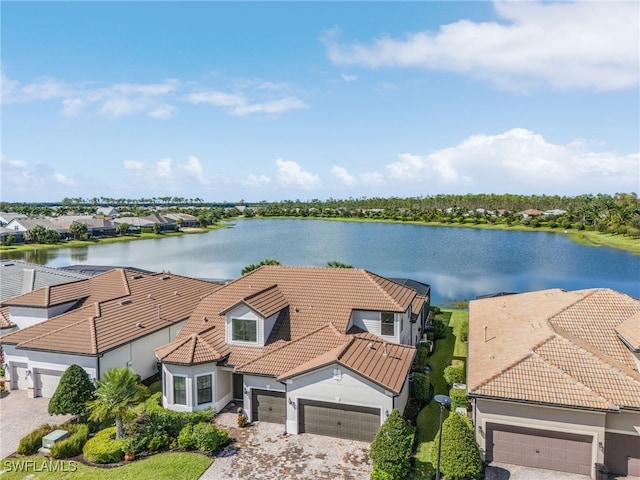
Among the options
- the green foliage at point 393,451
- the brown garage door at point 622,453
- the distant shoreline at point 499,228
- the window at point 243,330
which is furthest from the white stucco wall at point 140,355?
the distant shoreline at point 499,228

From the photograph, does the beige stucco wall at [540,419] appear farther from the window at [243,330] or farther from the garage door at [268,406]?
the window at [243,330]

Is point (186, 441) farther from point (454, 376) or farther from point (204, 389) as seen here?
point (454, 376)

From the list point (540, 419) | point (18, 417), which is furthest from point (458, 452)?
point (18, 417)

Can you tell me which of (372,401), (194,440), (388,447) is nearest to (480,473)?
(388,447)

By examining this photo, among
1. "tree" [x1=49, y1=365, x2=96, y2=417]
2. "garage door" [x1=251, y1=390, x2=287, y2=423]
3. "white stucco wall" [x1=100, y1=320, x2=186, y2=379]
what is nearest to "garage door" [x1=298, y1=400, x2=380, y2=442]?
"garage door" [x1=251, y1=390, x2=287, y2=423]

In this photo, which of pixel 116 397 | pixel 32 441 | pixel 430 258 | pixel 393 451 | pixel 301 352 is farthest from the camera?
pixel 430 258

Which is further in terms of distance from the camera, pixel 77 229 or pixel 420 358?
pixel 77 229
